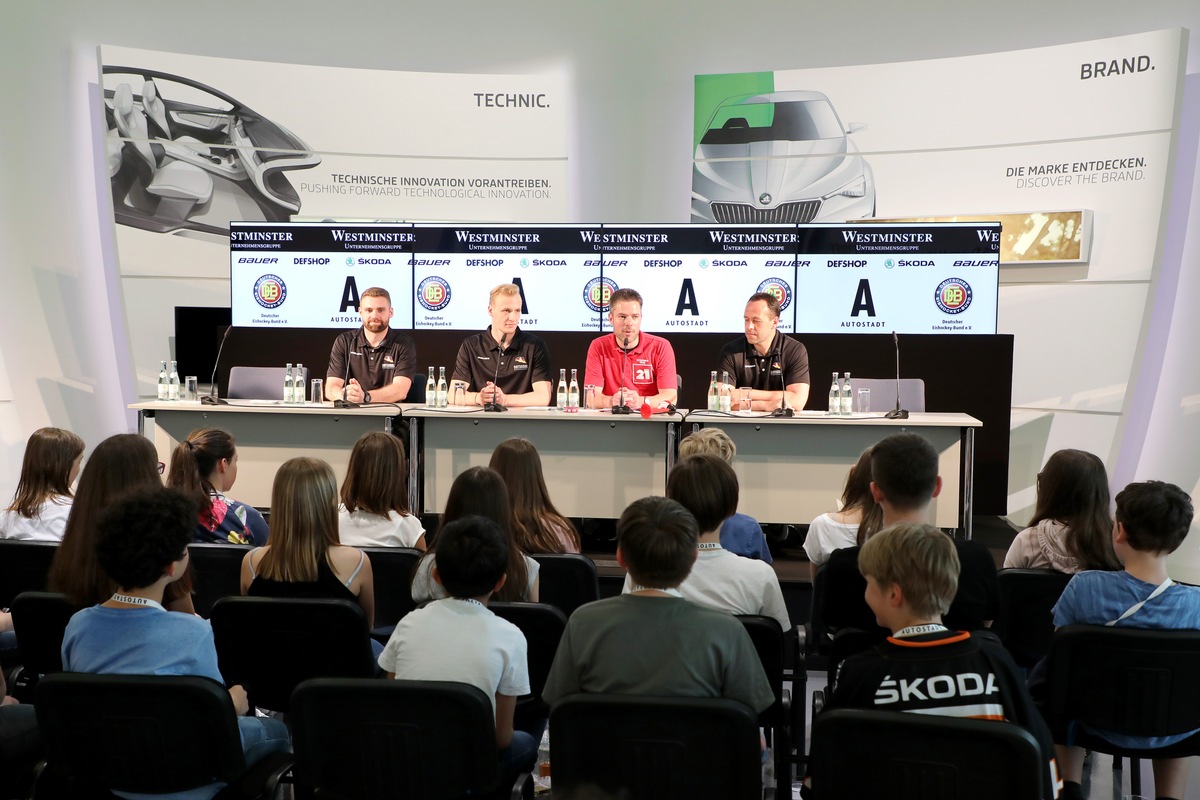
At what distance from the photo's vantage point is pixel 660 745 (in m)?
1.60

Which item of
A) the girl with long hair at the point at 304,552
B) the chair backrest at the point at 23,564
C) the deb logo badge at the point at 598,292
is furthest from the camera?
the deb logo badge at the point at 598,292

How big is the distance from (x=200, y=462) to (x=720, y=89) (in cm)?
561

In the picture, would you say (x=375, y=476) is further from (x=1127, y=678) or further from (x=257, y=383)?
(x=257, y=383)

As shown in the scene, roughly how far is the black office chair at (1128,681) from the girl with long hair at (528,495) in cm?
135

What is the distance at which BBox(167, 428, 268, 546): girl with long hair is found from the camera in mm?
2998

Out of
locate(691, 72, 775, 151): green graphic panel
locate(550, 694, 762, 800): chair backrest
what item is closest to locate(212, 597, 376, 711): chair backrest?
locate(550, 694, 762, 800): chair backrest

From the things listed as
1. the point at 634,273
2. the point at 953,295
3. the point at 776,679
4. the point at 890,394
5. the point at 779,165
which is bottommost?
the point at 776,679

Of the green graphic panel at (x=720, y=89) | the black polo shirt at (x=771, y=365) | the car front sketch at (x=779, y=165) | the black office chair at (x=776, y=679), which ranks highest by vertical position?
the green graphic panel at (x=720, y=89)

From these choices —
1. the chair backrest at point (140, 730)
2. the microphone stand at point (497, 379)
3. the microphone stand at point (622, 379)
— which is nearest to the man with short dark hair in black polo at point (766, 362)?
the microphone stand at point (622, 379)

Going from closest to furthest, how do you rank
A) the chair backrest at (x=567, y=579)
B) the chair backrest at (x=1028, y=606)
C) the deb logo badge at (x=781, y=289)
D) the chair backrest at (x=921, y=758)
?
1. the chair backrest at (x=921, y=758)
2. the chair backrest at (x=1028, y=606)
3. the chair backrest at (x=567, y=579)
4. the deb logo badge at (x=781, y=289)

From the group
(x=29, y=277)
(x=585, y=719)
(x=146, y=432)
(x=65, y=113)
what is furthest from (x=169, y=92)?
(x=585, y=719)

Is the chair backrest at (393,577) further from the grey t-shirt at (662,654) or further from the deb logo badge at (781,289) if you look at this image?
the deb logo badge at (781,289)

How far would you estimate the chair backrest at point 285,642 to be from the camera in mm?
2131

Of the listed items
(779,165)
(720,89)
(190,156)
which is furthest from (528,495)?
(190,156)
